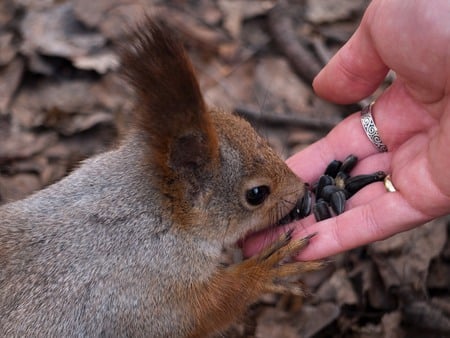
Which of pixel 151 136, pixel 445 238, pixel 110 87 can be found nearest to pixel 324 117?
pixel 445 238

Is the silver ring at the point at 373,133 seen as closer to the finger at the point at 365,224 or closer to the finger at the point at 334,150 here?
the finger at the point at 334,150

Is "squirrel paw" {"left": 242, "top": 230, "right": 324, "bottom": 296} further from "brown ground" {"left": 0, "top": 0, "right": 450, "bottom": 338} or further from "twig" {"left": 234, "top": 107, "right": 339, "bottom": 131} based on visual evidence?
"twig" {"left": 234, "top": 107, "right": 339, "bottom": 131}

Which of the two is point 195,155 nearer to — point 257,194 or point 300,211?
point 257,194

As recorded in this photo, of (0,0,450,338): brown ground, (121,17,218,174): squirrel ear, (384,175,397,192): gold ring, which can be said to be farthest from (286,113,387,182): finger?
(121,17,218,174): squirrel ear

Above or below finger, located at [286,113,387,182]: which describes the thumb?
above

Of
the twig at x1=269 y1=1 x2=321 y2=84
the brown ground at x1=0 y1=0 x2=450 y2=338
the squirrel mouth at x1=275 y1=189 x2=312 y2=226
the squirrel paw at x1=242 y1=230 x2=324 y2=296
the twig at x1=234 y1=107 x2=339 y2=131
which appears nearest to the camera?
the squirrel paw at x1=242 y1=230 x2=324 y2=296

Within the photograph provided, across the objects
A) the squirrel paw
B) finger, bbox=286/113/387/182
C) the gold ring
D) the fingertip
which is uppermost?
the fingertip
